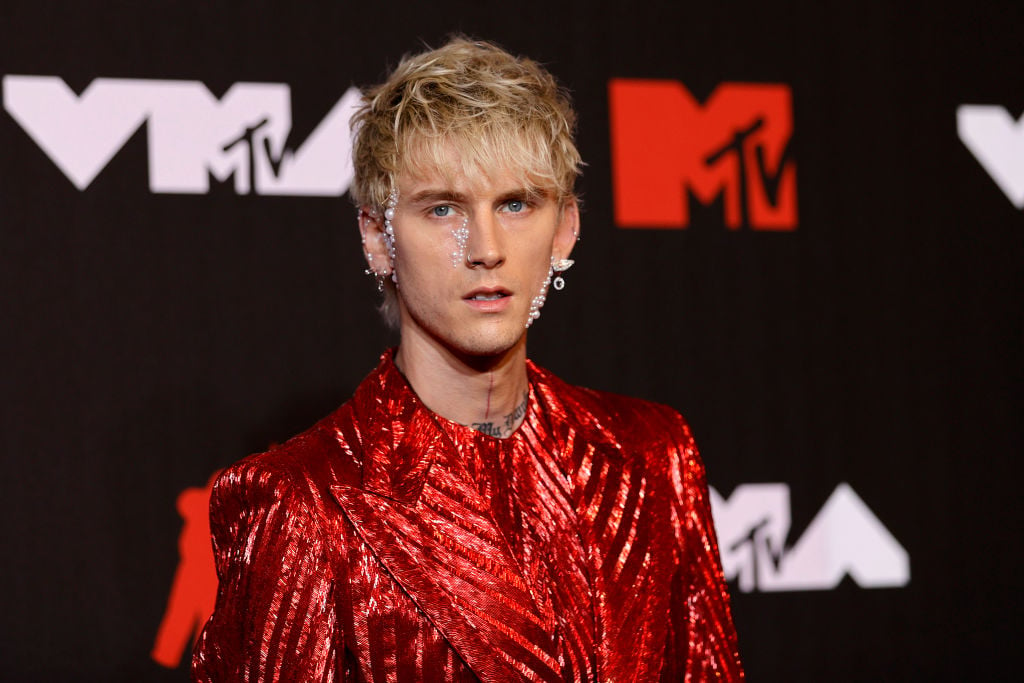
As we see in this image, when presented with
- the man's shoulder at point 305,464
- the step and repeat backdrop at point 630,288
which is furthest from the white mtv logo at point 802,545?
the man's shoulder at point 305,464

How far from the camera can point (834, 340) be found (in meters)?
2.97

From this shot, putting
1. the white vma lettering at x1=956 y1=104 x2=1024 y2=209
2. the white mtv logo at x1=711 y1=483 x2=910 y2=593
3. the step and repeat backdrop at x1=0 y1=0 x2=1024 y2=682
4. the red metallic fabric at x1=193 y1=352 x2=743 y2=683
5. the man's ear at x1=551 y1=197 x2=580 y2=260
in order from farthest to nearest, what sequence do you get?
the white vma lettering at x1=956 y1=104 x2=1024 y2=209 → the white mtv logo at x1=711 y1=483 x2=910 y2=593 → the step and repeat backdrop at x1=0 y1=0 x2=1024 y2=682 → the man's ear at x1=551 y1=197 x2=580 y2=260 → the red metallic fabric at x1=193 y1=352 x2=743 y2=683

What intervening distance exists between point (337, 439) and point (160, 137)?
1.19 meters

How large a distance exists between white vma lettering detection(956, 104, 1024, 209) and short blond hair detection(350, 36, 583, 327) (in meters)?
1.75

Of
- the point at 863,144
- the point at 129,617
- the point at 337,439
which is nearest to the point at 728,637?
the point at 337,439

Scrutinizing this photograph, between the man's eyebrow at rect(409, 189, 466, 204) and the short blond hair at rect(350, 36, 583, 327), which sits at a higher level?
the short blond hair at rect(350, 36, 583, 327)

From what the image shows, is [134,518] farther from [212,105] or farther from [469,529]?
[469,529]

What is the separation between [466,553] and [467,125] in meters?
0.58

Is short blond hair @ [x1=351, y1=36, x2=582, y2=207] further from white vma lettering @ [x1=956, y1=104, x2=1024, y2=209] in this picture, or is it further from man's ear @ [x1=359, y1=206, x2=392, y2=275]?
white vma lettering @ [x1=956, y1=104, x2=1024, y2=209]

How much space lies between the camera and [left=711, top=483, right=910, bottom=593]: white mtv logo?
9.38 ft

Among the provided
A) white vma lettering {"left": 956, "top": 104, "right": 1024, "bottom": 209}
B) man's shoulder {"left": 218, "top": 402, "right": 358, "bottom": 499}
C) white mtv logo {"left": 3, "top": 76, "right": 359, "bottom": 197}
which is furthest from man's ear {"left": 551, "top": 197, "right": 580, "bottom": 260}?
Answer: white vma lettering {"left": 956, "top": 104, "right": 1024, "bottom": 209}

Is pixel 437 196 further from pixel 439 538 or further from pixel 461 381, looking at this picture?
pixel 439 538

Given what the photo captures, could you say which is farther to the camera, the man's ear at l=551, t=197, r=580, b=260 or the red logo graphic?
the red logo graphic

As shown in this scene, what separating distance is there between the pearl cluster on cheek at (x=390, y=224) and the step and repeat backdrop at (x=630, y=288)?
3.15ft
